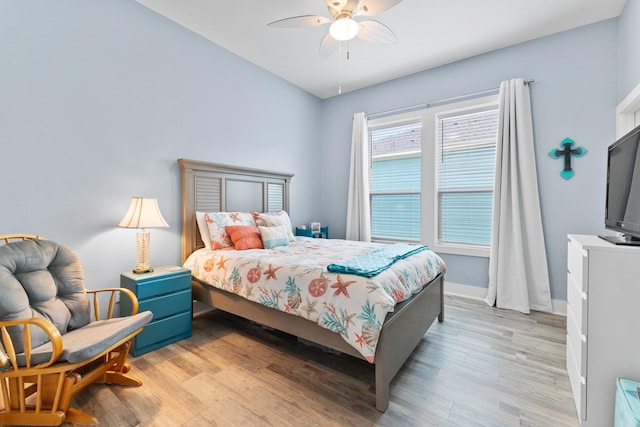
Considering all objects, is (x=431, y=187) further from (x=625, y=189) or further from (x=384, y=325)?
(x=384, y=325)

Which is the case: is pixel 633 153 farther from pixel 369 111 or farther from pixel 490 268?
pixel 369 111

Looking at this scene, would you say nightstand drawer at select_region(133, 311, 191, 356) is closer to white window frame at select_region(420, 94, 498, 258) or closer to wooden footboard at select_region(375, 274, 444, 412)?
wooden footboard at select_region(375, 274, 444, 412)

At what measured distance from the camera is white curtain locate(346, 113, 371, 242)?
4.27m

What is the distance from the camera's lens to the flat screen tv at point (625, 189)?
4.97ft

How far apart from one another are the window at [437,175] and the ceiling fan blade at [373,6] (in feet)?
6.59

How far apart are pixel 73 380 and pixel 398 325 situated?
1.85m

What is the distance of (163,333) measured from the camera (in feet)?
7.71

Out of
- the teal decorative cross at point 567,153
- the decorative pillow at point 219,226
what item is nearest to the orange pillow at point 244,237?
the decorative pillow at point 219,226

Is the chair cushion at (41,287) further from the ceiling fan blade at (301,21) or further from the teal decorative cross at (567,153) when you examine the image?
the teal decorative cross at (567,153)

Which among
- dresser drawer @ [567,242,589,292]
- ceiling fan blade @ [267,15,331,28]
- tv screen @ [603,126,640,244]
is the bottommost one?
dresser drawer @ [567,242,589,292]

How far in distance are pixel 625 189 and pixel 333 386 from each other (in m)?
2.17

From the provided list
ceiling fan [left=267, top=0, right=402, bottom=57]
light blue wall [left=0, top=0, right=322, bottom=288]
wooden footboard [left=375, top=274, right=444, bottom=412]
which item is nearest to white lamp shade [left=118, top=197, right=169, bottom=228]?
light blue wall [left=0, top=0, right=322, bottom=288]

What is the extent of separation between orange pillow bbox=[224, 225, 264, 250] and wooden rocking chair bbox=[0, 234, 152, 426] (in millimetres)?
1096

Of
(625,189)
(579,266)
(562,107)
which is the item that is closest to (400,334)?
(579,266)
